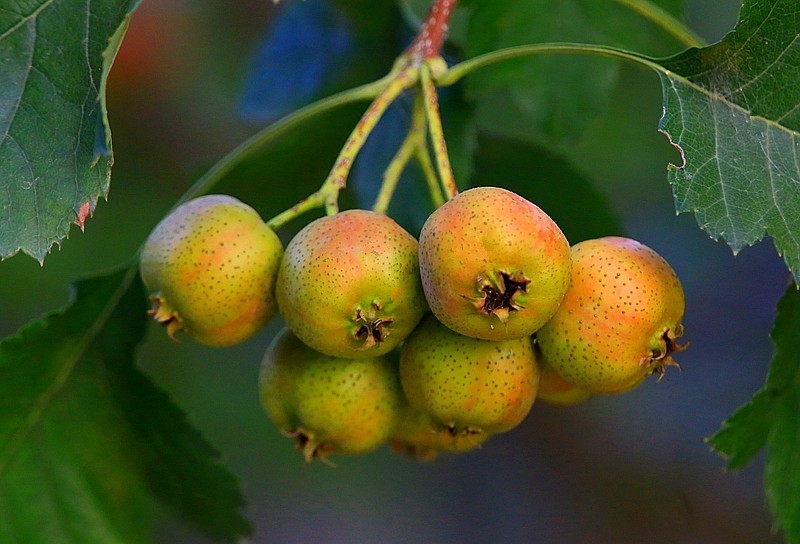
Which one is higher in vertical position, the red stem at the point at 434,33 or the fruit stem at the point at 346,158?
the red stem at the point at 434,33

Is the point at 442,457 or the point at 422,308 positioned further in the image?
the point at 442,457

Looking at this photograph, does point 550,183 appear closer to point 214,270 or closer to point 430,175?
point 430,175

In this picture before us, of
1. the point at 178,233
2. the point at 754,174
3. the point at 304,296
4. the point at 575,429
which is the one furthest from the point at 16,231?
the point at 575,429

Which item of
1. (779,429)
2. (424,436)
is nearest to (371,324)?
(424,436)

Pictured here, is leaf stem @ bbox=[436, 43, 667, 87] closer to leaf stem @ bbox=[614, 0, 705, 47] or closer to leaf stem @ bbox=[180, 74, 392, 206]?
leaf stem @ bbox=[180, 74, 392, 206]

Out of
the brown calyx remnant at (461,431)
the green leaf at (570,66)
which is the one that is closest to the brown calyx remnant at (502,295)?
the brown calyx remnant at (461,431)

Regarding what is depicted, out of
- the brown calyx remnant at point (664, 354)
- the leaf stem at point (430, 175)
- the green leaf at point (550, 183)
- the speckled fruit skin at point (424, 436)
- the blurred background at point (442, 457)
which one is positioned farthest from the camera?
the blurred background at point (442, 457)

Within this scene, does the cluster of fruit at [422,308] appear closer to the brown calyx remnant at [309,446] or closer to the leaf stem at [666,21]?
the brown calyx remnant at [309,446]
